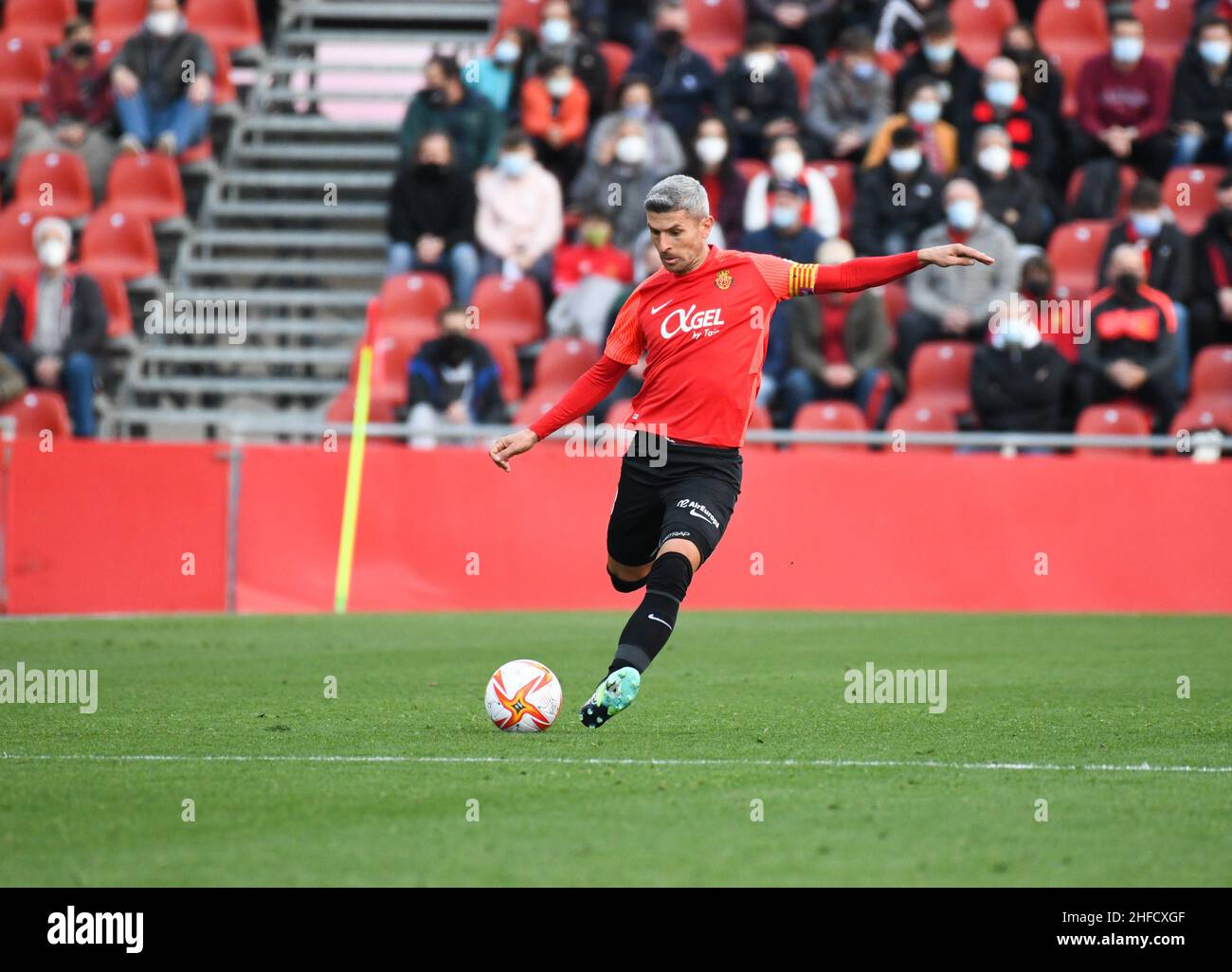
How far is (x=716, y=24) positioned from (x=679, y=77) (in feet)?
6.60

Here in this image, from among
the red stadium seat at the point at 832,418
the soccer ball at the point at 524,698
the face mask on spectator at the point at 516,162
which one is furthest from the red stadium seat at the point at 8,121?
the soccer ball at the point at 524,698

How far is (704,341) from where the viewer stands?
917 cm

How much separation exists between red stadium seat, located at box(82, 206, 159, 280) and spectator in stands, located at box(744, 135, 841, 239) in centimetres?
649

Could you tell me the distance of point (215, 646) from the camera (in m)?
13.4

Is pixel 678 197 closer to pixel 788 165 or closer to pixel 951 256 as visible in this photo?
pixel 951 256

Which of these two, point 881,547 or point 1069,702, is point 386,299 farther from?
point 1069,702

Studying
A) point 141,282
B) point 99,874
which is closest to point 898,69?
point 141,282

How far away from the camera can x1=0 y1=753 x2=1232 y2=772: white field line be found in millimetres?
7766

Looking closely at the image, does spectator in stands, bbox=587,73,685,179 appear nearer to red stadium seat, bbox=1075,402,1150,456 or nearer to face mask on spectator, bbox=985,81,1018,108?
face mask on spectator, bbox=985,81,1018,108

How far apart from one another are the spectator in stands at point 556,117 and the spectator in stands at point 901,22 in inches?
134

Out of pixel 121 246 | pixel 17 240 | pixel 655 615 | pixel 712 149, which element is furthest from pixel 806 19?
pixel 655 615
